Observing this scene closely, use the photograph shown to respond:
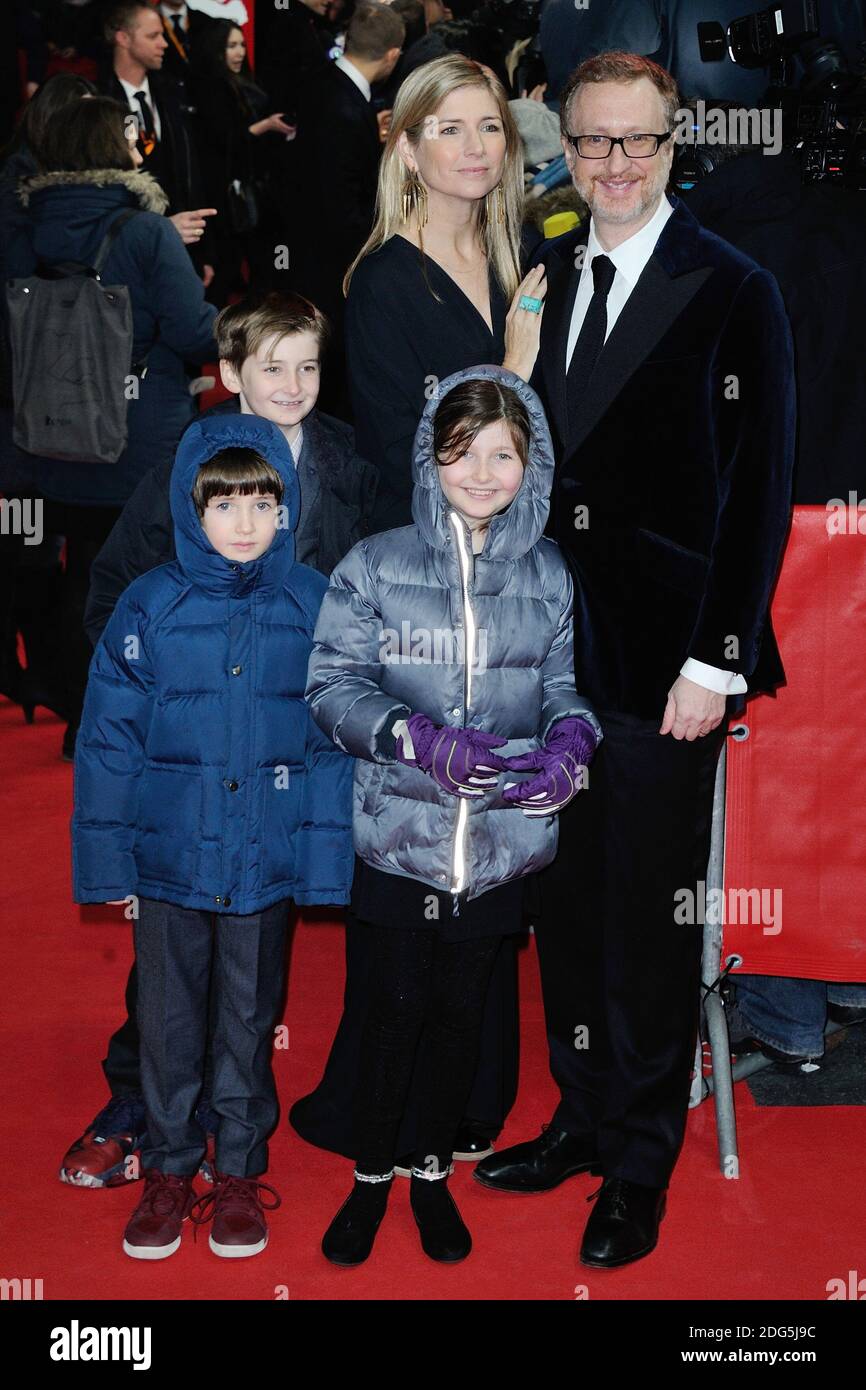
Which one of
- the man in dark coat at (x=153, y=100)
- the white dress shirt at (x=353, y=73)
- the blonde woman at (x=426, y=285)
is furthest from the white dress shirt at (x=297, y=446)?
the man in dark coat at (x=153, y=100)

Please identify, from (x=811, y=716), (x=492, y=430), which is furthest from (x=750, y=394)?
(x=811, y=716)

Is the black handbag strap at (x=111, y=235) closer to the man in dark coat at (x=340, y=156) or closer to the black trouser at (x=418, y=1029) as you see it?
the man in dark coat at (x=340, y=156)

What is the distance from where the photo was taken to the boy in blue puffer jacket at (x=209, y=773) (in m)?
Answer: 2.57

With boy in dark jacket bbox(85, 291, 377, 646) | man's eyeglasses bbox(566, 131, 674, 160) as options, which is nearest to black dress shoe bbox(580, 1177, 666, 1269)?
boy in dark jacket bbox(85, 291, 377, 646)

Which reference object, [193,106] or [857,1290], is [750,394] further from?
[193,106]

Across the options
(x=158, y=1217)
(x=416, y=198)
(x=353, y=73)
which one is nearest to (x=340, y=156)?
(x=353, y=73)

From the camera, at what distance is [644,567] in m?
2.59

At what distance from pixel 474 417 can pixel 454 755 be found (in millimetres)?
552

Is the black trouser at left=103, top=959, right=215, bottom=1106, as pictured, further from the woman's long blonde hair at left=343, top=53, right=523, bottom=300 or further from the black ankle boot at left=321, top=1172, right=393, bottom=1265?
the woman's long blonde hair at left=343, top=53, right=523, bottom=300

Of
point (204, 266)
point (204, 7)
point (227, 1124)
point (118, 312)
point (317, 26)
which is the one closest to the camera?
point (227, 1124)

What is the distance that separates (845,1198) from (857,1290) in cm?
28

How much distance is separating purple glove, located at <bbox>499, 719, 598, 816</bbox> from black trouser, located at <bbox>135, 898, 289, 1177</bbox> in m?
0.52

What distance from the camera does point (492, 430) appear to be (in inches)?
98.4

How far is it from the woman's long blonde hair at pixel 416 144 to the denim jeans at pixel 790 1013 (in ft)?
5.06
